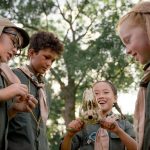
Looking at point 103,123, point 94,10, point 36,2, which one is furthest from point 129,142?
point 94,10

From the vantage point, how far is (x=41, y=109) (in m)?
3.10

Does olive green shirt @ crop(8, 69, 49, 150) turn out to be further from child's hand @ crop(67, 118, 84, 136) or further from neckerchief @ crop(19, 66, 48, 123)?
child's hand @ crop(67, 118, 84, 136)

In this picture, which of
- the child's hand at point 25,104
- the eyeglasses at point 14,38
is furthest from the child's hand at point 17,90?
the eyeglasses at point 14,38

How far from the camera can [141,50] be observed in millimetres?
1899

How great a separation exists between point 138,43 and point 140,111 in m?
0.32

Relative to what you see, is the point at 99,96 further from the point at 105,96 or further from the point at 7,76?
the point at 7,76

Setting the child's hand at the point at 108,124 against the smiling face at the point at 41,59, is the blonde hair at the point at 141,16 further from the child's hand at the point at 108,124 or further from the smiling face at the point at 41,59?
the smiling face at the point at 41,59

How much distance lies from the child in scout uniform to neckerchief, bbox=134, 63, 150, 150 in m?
1.21

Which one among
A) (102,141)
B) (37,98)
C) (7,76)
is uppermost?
(7,76)

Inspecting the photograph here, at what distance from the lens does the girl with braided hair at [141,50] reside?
5.84 feet

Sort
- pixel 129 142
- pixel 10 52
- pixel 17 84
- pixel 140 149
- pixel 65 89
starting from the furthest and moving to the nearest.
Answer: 1. pixel 65 89
2. pixel 129 142
3. pixel 10 52
4. pixel 17 84
5. pixel 140 149

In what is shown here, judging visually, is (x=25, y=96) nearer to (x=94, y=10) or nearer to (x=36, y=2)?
(x=36, y=2)

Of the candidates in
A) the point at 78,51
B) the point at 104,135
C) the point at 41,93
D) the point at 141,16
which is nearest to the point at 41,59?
the point at 41,93

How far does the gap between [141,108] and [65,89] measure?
1309 centimetres
